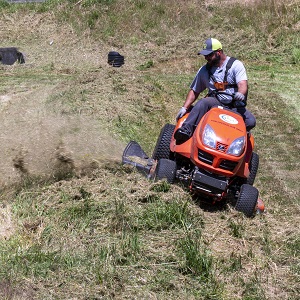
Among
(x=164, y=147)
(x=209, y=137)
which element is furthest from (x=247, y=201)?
(x=164, y=147)

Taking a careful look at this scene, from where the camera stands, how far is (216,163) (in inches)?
216

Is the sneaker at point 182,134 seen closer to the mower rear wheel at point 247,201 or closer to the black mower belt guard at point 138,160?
the black mower belt guard at point 138,160

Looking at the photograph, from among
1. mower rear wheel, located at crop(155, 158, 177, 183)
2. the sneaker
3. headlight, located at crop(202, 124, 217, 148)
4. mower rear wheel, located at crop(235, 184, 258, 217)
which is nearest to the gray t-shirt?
the sneaker

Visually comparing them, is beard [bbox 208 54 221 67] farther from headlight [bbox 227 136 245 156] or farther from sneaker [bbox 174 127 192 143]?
headlight [bbox 227 136 245 156]

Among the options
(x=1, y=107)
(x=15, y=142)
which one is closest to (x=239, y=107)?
(x=15, y=142)

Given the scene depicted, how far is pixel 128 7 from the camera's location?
55.9 feet

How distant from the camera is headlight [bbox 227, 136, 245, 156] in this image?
5.50 meters

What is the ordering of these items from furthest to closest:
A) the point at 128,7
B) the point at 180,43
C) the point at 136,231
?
the point at 128,7, the point at 180,43, the point at 136,231

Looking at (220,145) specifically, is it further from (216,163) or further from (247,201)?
(247,201)

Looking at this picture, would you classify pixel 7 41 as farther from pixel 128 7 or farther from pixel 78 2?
pixel 128 7

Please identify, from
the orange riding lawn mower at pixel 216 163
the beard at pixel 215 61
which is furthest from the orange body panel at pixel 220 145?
the beard at pixel 215 61

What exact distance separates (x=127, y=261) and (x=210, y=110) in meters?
2.21

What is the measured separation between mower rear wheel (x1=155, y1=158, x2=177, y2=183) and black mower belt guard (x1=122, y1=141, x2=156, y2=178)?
30 centimetres

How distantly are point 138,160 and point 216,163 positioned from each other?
133cm
